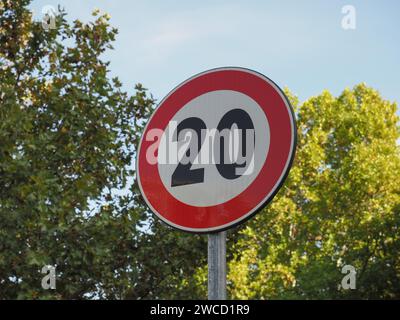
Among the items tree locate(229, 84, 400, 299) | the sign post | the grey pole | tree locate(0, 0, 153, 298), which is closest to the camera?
the grey pole

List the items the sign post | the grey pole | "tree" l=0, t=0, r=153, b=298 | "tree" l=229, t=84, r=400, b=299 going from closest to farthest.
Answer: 1. the grey pole
2. the sign post
3. "tree" l=0, t=0, r=153, b=298
4. "tree" l=229, t=84, r=400, b=299

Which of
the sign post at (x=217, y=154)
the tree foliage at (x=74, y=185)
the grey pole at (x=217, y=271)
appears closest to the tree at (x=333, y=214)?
the tree foliage at (x=74, y=185)

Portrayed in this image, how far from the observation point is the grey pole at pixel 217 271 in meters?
2.04

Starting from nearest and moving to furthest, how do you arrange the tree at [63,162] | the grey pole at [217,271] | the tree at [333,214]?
1. the grey pole at [217,271]
2. the tree at [63,162]
3. the tree at [333,214]

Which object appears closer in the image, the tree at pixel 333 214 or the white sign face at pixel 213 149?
the white sign face at pixel 213 149

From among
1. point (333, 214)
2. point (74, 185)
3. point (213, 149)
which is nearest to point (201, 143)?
point (213, 149)

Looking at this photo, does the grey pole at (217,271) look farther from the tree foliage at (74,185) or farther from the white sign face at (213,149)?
the tree foliage at (74,185)

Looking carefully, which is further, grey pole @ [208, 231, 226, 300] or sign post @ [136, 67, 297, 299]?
sign post @ [136, 67, 297, 299]

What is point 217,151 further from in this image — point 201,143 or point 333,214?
point 333,214

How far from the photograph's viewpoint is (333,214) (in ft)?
80.3

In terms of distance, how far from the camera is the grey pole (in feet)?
6.69

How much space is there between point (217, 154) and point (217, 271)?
43 cm

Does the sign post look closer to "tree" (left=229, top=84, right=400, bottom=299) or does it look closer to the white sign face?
the white sign face

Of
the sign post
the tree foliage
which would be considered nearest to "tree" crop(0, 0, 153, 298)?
the tree foliage
